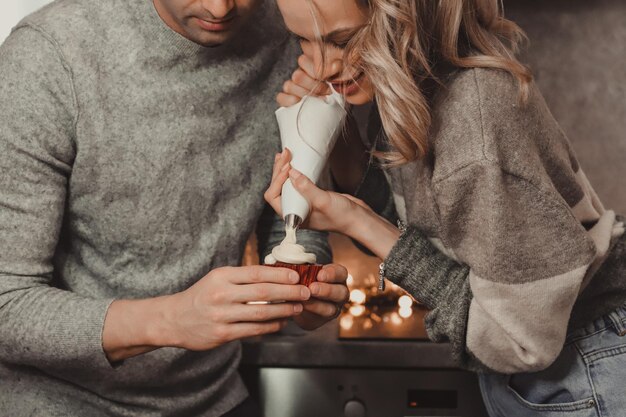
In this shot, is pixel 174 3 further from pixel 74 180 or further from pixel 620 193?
pixel 620 193

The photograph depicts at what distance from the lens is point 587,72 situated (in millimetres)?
1892

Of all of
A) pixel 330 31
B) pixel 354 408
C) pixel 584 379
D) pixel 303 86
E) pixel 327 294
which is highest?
pixel 330 31

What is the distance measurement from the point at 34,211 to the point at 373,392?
846 mm

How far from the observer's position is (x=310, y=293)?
112 centimetres

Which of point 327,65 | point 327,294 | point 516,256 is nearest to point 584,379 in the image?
point 516,256

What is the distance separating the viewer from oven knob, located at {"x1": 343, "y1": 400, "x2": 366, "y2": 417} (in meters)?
1.66

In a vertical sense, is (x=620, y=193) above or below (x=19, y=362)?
below

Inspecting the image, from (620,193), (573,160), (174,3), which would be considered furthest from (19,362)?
(620,193)

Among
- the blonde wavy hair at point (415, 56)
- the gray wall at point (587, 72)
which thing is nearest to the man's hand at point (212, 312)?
the blonde wavy hair at point (415, 56)

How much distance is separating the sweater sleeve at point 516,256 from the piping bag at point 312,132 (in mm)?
233

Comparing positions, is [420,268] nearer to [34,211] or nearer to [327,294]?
[327,294]

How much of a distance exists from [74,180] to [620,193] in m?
1.36

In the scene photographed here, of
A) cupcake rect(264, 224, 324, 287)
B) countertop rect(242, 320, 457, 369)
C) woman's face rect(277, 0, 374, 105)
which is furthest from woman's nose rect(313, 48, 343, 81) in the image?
countertop rect(242, 320, 457, 369)

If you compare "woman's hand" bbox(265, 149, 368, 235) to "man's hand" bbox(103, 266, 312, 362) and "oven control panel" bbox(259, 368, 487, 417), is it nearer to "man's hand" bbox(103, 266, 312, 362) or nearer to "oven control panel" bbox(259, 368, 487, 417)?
"man's hand" bbox(103, 266, 312, 362)
